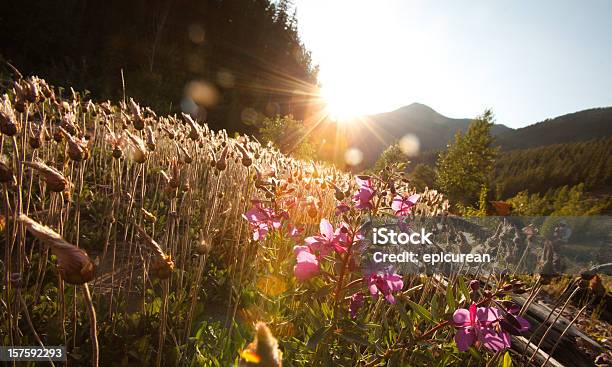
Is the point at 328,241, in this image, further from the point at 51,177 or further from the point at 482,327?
the point at 51,177

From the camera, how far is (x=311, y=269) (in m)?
1.23

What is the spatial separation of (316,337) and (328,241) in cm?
36

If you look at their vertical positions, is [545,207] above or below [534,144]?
below

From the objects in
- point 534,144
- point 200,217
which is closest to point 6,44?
point 200,217

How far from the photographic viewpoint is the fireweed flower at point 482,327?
1.10 meters

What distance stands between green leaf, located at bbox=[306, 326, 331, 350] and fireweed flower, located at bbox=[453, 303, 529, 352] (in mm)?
470

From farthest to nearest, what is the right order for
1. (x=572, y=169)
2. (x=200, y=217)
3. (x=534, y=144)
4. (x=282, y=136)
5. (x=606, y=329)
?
1. (x=534, y=144)
2. (x=572, y=169)
3. (x=282, y=136)
4. (x=606, y=329)
5. (x=200, y=217)

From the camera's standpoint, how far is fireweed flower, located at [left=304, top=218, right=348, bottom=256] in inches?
51.2

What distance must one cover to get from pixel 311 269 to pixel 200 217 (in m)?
3.26

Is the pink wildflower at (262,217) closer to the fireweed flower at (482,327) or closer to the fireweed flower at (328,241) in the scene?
the fireweed flower at (328,241)

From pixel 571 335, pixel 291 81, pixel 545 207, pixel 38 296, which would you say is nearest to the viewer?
pixel 38 296

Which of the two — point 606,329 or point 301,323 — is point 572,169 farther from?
point 301,323

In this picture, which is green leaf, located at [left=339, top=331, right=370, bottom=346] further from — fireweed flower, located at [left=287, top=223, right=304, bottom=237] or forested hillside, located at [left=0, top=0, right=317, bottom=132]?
forested hillside, located at [left=0, top=0, right=317, bottom=132]

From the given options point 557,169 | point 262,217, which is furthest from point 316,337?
point 557,169
